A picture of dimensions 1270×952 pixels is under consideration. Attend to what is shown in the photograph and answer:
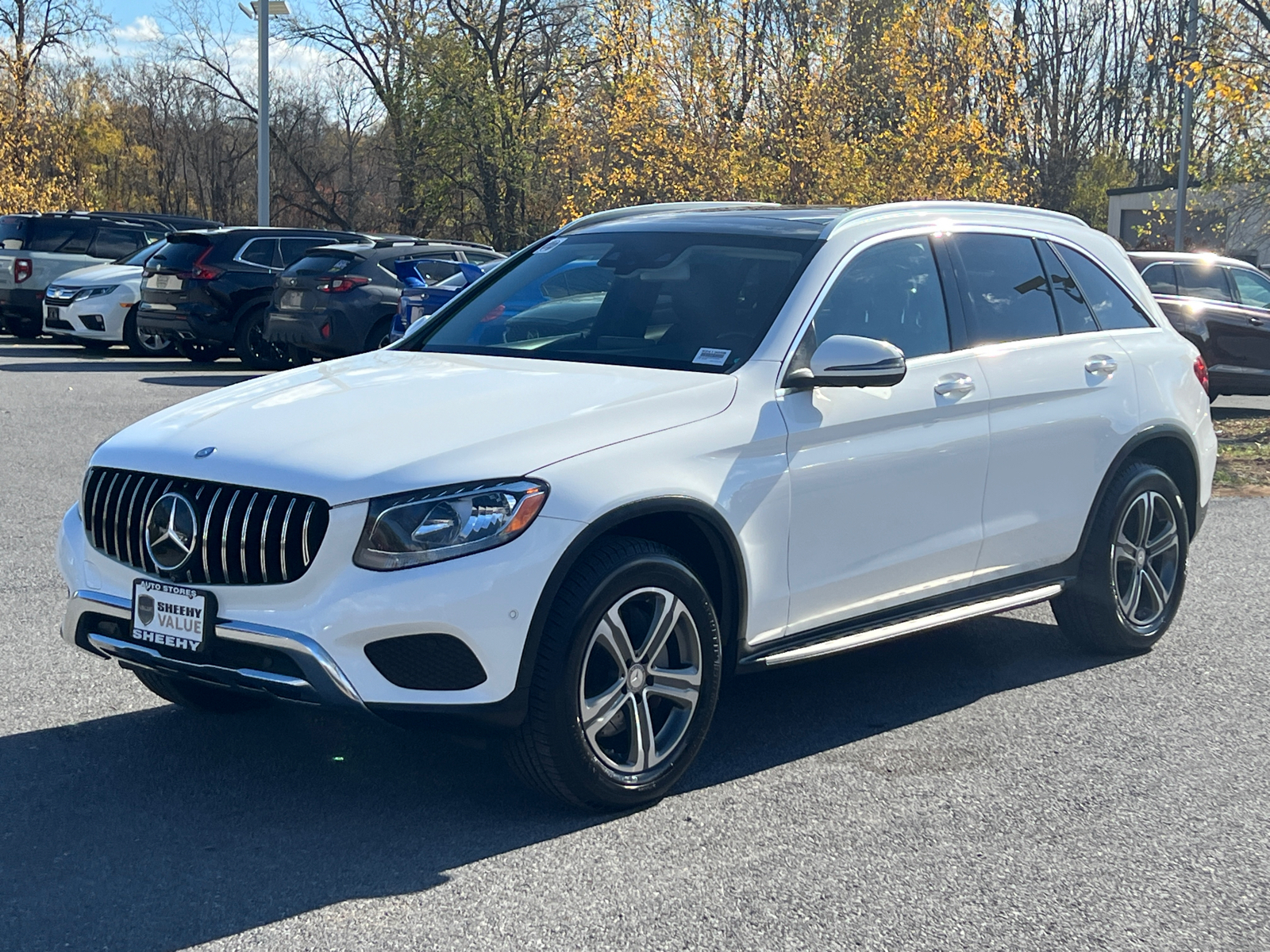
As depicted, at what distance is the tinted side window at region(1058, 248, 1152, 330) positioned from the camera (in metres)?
6.35

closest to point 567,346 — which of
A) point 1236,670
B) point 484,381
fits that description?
point 484,381

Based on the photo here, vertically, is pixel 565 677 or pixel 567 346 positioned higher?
pixel 567 346

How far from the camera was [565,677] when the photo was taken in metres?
4.09

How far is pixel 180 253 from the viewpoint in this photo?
1905cm

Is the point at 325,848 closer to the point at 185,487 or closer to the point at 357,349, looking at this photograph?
the point at 185,487

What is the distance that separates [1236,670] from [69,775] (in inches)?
175

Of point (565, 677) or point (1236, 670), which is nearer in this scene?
point (565, 677)

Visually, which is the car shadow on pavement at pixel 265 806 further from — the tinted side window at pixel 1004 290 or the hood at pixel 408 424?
the tinted side window at pixel 1004 290

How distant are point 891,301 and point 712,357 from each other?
2.82 feet

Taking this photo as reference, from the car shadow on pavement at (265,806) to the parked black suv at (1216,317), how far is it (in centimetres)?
1145

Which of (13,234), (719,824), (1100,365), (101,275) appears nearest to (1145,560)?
(1100,365)

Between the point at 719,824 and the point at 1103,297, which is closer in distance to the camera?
the point at 719,824

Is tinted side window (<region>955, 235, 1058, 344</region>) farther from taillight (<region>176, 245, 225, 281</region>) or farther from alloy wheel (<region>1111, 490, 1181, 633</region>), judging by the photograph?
taillight (<region>176, 245, 225, 281</region>)

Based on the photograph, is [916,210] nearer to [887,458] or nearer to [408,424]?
[887,458]
